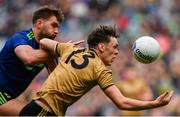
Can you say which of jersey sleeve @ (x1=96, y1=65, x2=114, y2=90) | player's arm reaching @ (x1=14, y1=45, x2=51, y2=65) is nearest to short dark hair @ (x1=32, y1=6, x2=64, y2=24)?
player's arm reaching @ (x1=14, y1=45, x2=51, y2=65)

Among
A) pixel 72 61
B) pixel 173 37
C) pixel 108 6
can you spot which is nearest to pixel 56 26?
pixel 72 61

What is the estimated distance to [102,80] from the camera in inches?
359

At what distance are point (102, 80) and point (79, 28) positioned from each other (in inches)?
346

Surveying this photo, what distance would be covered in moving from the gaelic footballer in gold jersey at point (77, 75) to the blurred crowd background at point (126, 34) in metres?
5.20

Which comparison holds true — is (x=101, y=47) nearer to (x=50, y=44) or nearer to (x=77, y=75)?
(x=77, y=75)

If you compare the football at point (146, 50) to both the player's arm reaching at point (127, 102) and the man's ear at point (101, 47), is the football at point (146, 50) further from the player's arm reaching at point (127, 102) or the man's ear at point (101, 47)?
the player's arm reaching at point (127, 102)

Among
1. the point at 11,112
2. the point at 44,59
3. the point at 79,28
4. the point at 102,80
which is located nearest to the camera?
the point at 102,80

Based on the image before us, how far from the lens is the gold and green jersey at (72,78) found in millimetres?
9172

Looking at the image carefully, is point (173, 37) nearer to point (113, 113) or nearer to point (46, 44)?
point (113, 113)

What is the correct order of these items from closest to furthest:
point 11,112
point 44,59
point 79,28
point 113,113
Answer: point 44,59 → point 11,112 → point 113,113 → point 79,28

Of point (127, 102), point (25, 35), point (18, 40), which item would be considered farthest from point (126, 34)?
point (127, 102)

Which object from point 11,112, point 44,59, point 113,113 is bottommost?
point 113,113

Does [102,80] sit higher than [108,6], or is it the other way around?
[102,80]

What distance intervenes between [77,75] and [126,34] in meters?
7.77
